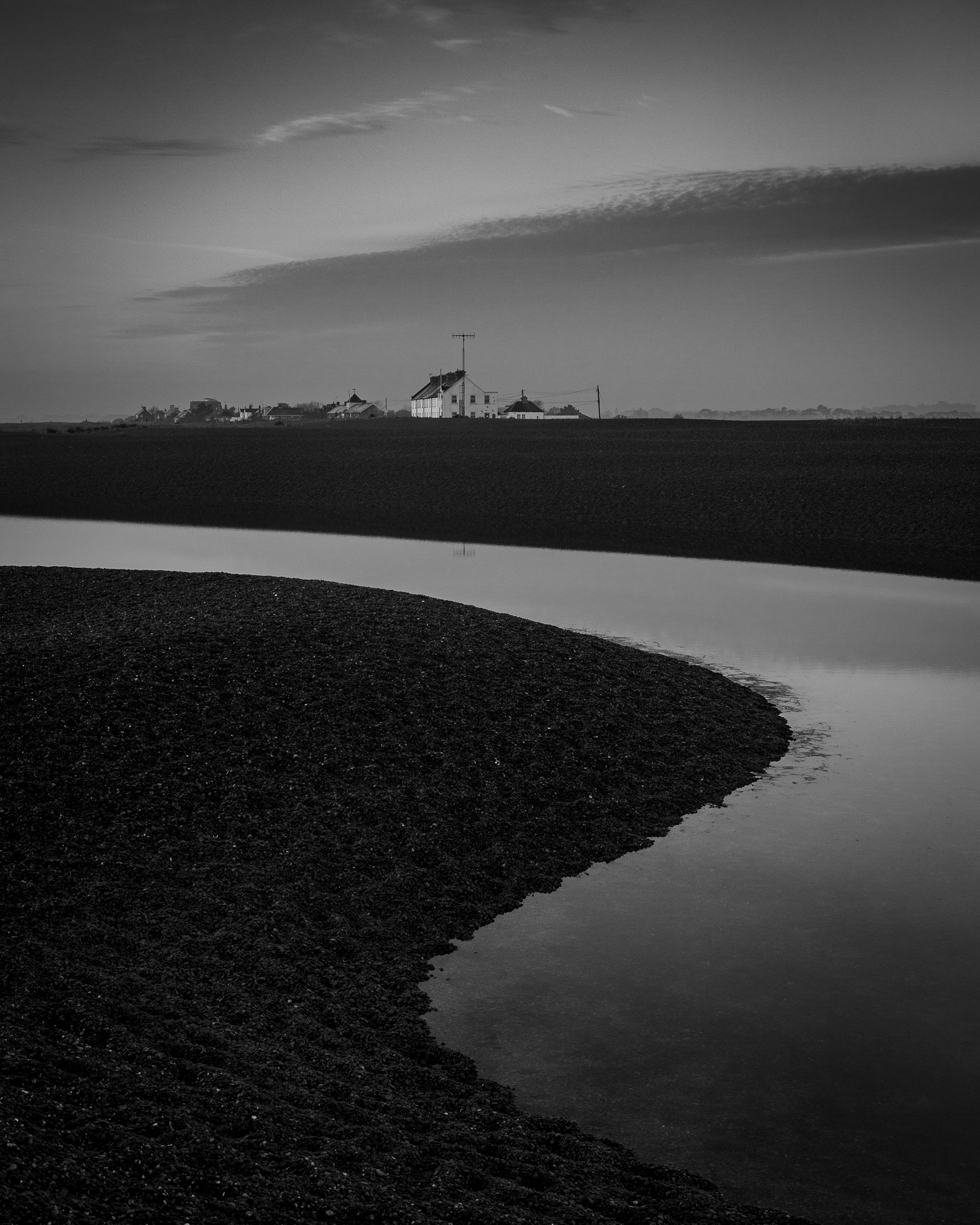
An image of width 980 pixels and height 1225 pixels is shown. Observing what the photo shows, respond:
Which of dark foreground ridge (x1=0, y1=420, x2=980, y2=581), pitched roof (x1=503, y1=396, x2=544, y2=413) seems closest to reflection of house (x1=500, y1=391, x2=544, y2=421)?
pitched roof (x1=503, y1=396, x2=544, y2=413)

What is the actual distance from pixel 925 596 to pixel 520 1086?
24485 mm

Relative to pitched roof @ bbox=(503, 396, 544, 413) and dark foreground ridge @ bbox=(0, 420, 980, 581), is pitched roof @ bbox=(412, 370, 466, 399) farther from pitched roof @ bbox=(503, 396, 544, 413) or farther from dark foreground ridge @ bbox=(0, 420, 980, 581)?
dark foreground ridge @ bbox=(0, 420, 980, 581)

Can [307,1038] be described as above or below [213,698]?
below

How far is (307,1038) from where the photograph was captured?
8.56 m

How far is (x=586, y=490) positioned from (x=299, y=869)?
43.1 m

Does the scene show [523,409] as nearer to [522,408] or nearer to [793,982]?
[522,408]

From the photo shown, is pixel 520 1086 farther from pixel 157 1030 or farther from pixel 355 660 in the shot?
pixel 355 660

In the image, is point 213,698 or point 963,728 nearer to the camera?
point 213,698

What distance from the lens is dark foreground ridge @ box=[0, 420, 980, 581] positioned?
1641 inches

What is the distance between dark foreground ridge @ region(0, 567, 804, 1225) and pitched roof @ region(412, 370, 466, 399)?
Result: 139901 mm

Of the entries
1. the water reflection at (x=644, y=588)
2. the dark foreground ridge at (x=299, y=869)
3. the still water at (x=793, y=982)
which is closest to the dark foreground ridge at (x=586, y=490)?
the water reflection at (x=644, y=588)

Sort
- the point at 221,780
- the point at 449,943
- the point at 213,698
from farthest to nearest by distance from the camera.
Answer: the point at 213,698 < the point at 221,780 < the point at 449,943

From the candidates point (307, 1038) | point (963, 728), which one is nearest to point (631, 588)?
point (963, 728)

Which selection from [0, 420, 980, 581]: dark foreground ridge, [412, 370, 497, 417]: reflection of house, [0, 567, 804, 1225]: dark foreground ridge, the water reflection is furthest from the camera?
[412, 370, 497, 417]: reflection of house
